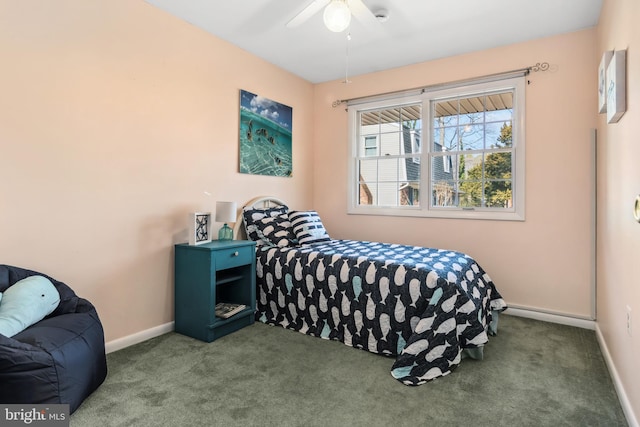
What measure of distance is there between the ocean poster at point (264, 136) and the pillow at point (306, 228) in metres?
0.64

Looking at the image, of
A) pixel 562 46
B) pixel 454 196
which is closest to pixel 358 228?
pixel 454 196

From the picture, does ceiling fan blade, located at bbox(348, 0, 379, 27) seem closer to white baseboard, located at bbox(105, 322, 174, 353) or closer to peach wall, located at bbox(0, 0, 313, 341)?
peach wall, located at bbox(0, 0, 313, 341)

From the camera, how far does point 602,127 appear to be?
8.70 feet

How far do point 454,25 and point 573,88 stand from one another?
1159 millimetres

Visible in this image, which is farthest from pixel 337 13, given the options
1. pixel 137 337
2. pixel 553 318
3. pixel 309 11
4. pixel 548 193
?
pixel 553 318

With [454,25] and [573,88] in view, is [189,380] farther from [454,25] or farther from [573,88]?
[573,88]

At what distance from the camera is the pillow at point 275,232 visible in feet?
10.6

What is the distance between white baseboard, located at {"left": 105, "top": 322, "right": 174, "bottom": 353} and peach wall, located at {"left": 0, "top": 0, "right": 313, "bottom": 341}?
46 millimetres

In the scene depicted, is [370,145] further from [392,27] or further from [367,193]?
[392,27]

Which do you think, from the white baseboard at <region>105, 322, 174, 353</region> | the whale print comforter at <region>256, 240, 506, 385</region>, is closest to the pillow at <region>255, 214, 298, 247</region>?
the whale print comforter at <region>256, 240, 506, 385</region>

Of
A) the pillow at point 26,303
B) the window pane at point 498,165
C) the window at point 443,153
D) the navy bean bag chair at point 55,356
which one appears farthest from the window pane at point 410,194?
the pillow at point 26,303

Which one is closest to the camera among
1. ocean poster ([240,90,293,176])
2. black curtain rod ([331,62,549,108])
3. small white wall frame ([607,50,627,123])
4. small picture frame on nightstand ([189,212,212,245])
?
small white wall frame ([607,50,627,123])

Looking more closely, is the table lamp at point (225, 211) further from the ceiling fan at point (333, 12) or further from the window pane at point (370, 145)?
the window pane at point (370, 145)

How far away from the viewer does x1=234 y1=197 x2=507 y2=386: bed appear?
2148mm
